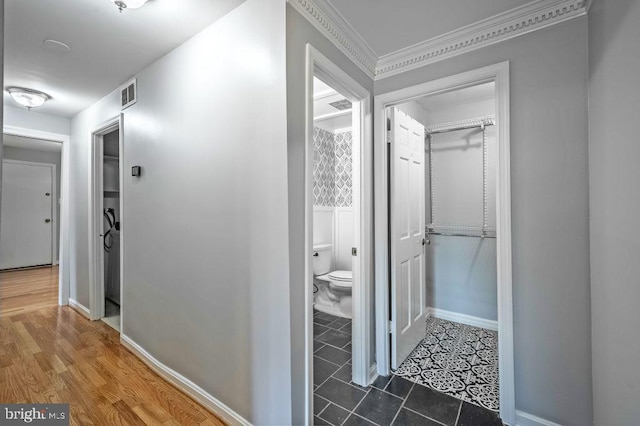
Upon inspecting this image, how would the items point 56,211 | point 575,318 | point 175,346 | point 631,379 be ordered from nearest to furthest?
point 631,379, point 575,318, point 175,346, point 56,211

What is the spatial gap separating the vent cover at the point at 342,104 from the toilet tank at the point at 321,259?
1666 mm

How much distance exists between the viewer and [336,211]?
385 centimetres

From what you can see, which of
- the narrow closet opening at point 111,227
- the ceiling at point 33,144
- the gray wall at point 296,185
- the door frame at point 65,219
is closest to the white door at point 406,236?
the gray wall at point 296,185

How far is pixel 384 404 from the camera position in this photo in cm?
187

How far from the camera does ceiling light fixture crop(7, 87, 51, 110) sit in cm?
272

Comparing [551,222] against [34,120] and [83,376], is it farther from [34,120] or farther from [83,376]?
[34,120]

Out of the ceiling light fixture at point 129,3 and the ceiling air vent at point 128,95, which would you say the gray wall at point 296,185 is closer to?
the ceiling light fixture at point 129,3

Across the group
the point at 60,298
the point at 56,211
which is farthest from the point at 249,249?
the point at 56,211

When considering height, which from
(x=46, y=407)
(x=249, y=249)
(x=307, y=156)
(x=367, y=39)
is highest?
(x=367, y=39)

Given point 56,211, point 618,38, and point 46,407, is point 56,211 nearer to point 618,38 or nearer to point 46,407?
point 46,407

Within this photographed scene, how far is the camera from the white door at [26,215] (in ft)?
17.6

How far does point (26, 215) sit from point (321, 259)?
20.2 feet

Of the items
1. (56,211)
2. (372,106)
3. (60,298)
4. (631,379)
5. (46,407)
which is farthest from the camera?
(56,211)

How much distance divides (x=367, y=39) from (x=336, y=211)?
224cm
